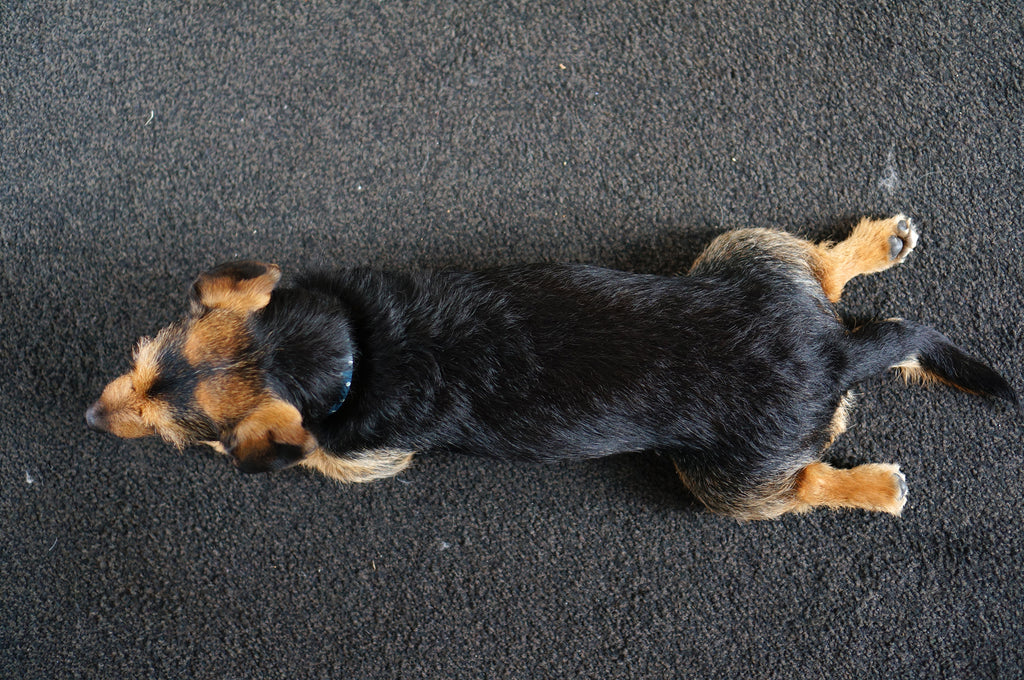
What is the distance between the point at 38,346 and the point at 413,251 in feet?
5.54

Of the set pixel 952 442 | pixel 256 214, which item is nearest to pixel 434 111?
pixel 256 214

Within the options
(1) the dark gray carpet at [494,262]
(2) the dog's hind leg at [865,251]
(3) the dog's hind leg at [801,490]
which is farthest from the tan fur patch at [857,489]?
(2) the dog's hind leg at [865,251]

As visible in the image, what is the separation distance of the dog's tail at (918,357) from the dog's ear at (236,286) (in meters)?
1.99

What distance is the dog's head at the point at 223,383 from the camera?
84.8 inches

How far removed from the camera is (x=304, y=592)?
113 inches

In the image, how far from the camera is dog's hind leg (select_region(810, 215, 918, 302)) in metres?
2.66

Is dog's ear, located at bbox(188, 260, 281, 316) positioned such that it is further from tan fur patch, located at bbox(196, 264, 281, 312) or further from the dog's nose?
the dog's nose

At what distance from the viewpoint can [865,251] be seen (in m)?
2.72

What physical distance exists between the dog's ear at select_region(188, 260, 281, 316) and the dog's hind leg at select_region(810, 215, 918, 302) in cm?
205

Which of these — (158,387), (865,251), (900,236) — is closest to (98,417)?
(158,387)

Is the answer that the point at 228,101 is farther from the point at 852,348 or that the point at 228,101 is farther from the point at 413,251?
the point at 852,348

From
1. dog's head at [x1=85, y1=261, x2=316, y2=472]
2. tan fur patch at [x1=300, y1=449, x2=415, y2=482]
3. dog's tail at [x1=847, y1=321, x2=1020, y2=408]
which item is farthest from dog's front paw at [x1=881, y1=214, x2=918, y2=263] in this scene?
dog's head at [x1=85, y1=261, x2=316, y2=472]

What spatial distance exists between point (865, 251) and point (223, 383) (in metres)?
2.47

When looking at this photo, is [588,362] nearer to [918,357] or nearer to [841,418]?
[841,418]
